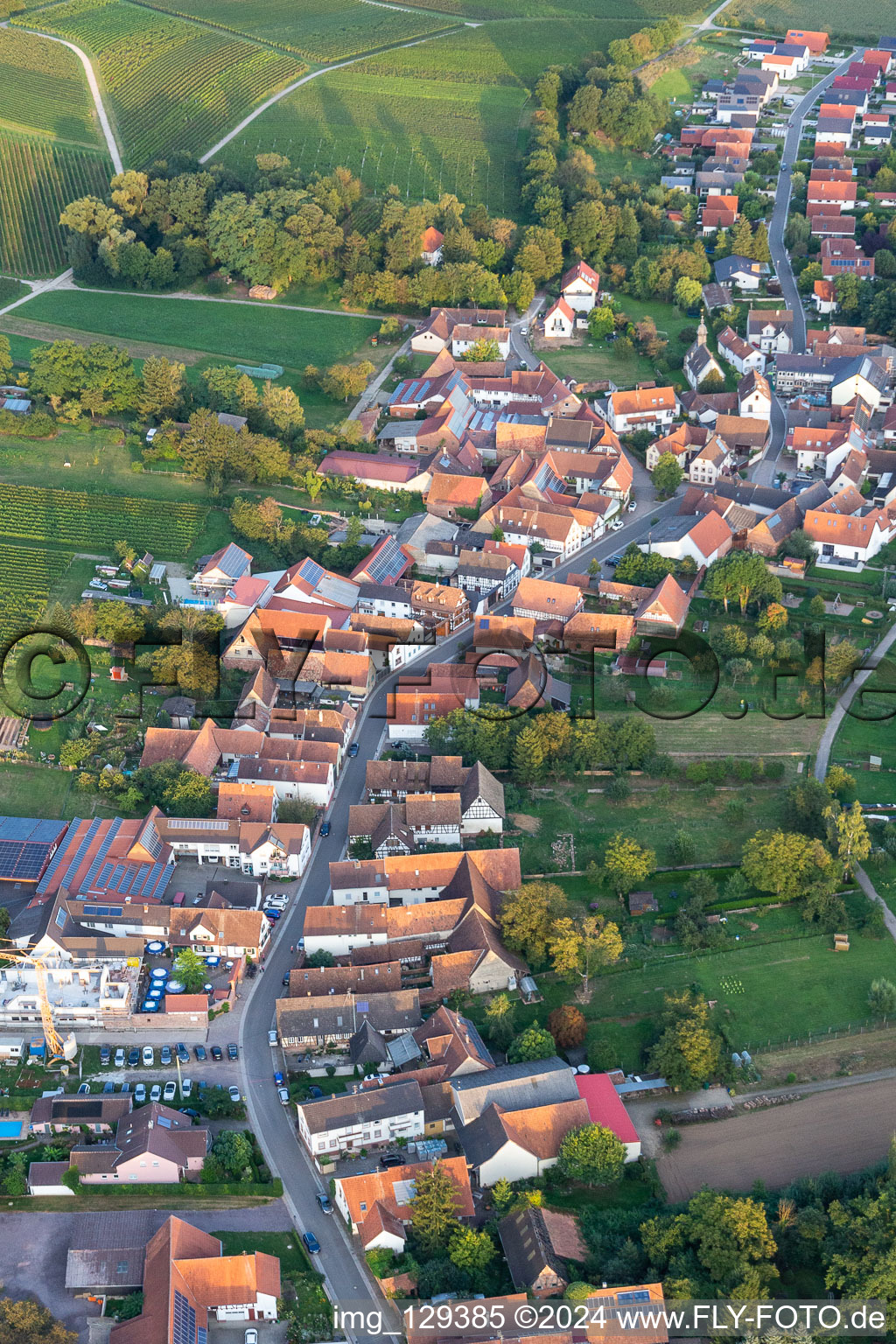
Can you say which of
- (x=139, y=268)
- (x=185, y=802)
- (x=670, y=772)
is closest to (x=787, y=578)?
(x=670, y=772)

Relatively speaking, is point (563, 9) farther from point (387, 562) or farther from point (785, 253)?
point (387, 562)

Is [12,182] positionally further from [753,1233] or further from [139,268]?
[753,1233]

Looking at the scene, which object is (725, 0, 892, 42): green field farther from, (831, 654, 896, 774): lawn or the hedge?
the hedge

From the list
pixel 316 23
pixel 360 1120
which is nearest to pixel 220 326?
pixel 316 23

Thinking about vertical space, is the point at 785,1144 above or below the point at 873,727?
below

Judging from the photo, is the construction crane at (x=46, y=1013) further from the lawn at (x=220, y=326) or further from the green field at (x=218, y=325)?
the green field at (x=218, y=325)

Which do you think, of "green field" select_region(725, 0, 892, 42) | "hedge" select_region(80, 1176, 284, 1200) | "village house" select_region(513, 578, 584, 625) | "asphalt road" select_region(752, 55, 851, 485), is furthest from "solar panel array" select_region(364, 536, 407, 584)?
"green field" select_region(725, 0, 892, 42)

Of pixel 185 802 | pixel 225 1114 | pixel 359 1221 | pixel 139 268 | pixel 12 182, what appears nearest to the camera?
pixel 359 1221
